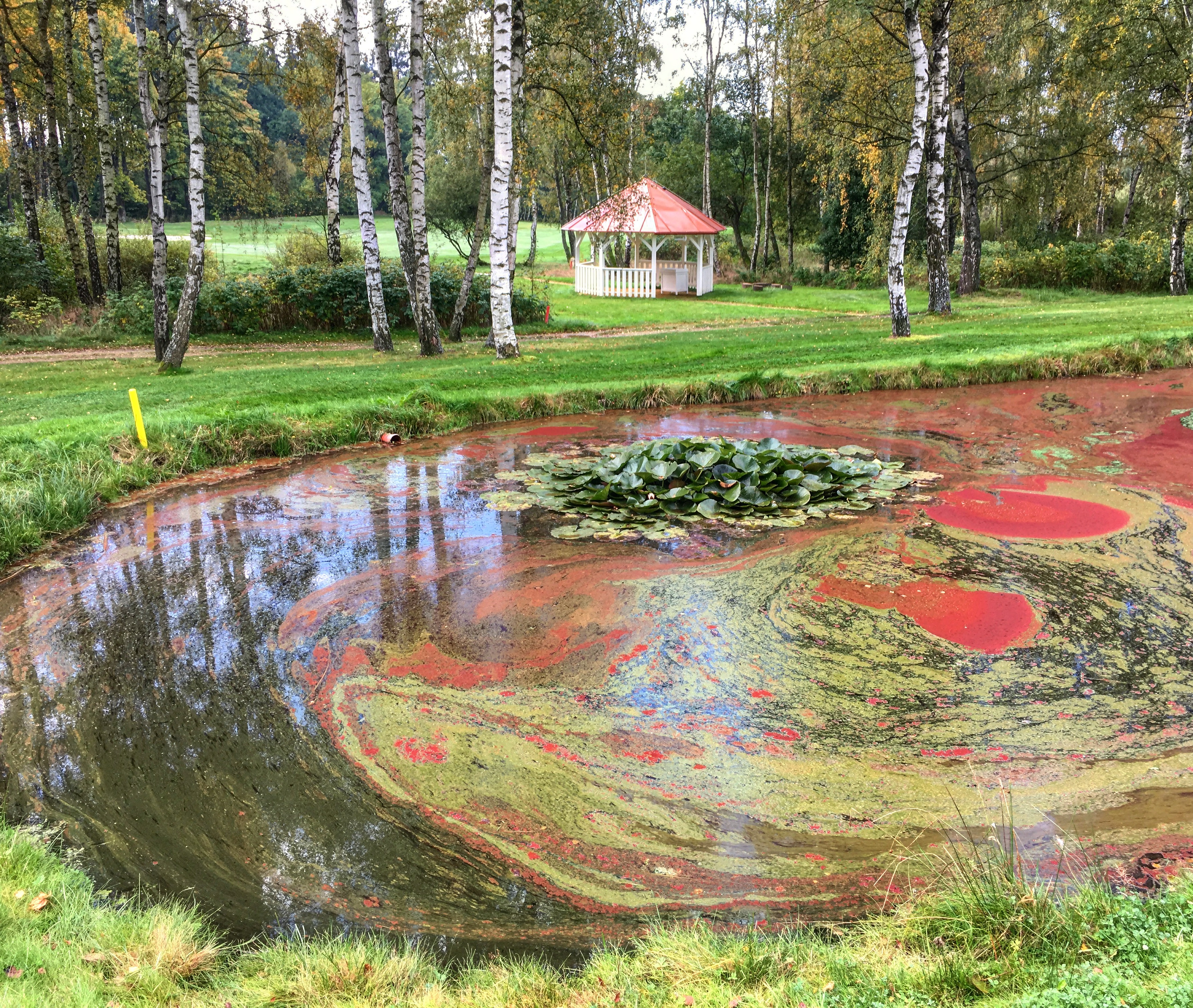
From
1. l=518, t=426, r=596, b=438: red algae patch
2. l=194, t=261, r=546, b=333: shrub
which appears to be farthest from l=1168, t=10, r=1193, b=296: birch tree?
l=518, t=426, r=596, b=438: red algae patch

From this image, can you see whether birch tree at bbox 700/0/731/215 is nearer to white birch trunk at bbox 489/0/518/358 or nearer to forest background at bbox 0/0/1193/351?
forest background at bbox 0/0/1193/351

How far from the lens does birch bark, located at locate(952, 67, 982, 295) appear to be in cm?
2047

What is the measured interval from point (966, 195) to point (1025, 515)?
693 inches

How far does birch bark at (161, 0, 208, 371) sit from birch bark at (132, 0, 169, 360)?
1.12ft

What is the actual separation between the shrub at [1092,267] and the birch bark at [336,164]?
1659cm

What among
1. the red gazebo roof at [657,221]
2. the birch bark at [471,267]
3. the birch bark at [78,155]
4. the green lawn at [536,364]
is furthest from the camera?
the red gazebo roof at [657,221]

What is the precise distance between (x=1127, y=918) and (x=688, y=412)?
27.2 ft

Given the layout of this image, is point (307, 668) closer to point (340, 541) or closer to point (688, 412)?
point (340, 541)

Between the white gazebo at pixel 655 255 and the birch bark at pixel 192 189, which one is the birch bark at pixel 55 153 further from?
the white gazebo at pixel 655 255

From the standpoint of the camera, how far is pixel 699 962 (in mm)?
2492

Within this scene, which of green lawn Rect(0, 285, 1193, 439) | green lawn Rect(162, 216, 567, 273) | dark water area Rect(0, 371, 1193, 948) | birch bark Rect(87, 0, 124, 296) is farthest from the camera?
green lawn Rect(162, 216, 567, 273)

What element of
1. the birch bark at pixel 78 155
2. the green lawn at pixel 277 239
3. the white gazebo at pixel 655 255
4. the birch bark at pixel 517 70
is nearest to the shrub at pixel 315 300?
the birch bark at pixel 78 155

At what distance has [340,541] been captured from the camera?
21.7 ft

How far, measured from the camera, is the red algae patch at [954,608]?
4.86 metres
